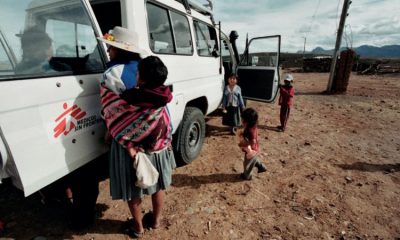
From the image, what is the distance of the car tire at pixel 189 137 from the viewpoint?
3275mm

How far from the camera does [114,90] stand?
171cm

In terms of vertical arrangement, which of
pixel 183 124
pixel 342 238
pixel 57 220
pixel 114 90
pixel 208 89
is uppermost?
pixel 114 90

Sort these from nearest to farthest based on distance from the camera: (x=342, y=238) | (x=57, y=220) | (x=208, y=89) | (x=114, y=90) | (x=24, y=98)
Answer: (x=24, y=98)
(x=114, y=90)
(x=342, y=238)
(x=57, y=220)
(x=208, y=89)

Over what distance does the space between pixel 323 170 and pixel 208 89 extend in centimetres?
223

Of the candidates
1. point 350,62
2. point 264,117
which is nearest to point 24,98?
point 264,117

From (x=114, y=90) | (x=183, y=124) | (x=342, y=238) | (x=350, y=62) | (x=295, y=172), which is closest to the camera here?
(x=114, y=90)

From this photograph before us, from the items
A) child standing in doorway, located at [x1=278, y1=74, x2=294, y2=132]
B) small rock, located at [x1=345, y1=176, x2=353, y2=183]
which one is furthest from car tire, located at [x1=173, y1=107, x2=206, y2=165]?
child standing in doorway, located at [x1=278, y1=74, x2=294, y2=132]

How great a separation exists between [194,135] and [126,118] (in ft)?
6.68

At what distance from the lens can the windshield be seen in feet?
5.03

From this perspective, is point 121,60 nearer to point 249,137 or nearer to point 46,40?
point 46,40

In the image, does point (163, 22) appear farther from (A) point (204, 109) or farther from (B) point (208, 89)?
(A) point (204, 109)

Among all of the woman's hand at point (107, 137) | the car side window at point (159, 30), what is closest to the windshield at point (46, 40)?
the woman's hand at point (107, 137)

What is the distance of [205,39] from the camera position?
3764 millimetres

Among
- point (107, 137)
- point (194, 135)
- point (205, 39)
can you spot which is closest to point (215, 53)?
point (205, 39)
